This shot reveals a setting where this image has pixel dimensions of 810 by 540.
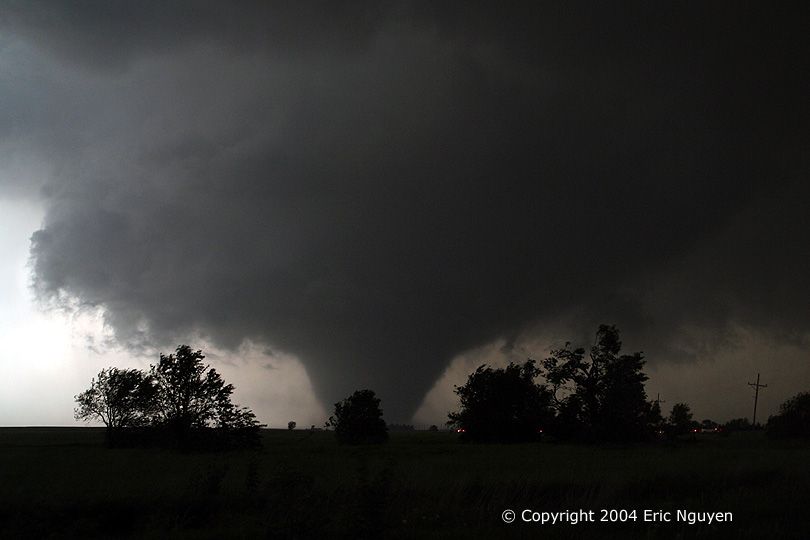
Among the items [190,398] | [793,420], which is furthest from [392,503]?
[793,420]

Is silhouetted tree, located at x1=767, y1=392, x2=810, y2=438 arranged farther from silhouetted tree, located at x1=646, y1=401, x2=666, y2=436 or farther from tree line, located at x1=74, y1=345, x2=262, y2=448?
tree line, located at x1=74, y1=345, x2=262, y2=448

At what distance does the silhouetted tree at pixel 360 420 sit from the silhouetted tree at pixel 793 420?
186 ft

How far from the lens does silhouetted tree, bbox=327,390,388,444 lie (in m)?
75.3

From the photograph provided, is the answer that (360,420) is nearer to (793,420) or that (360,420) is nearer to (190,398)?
(190,398)

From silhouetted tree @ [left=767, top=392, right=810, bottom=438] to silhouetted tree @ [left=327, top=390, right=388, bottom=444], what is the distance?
56657 mm

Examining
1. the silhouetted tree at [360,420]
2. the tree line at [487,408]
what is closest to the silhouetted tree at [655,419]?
the tree line at [487,408]

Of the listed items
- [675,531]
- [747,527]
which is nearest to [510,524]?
[675,531]

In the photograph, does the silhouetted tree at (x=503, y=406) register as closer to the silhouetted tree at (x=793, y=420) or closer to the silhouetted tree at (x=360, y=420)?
the silhouetted tree at (x=360, y=420)

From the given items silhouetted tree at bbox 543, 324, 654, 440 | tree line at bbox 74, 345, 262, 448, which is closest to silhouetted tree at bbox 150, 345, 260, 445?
tree line at bbox 74, 345, 262, 448

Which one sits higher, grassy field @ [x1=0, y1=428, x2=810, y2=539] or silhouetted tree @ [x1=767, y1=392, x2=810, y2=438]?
silhouetted tree @ [x1=767, y1=392, x2=810, y2=438]

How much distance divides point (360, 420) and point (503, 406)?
18.9 m

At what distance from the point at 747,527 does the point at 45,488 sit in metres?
24.6

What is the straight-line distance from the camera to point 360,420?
75312 mm

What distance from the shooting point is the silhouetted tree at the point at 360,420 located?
75.3 metres
